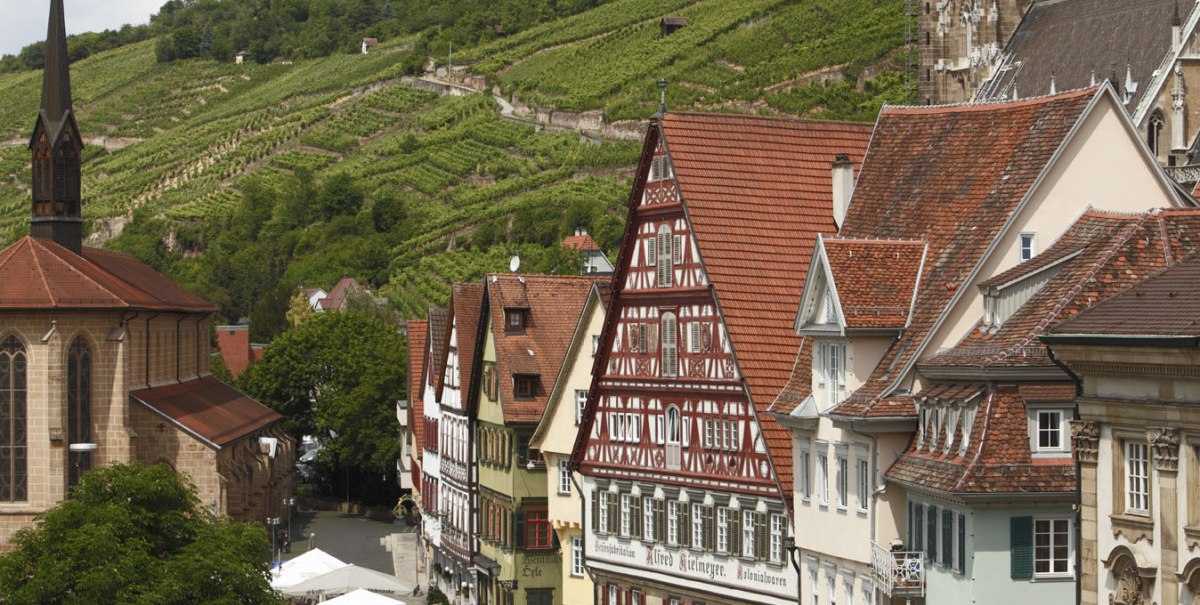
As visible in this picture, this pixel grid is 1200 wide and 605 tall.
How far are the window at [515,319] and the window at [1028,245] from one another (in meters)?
26.9

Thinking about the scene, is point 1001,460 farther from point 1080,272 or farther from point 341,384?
point 341,384

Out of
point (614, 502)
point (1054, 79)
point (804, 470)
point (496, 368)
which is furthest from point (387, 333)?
point (804, 470)

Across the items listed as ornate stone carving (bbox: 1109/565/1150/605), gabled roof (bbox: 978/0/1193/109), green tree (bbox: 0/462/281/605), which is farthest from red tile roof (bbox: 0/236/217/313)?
ornate stone carving (bbox: 1109/565/1150/605)

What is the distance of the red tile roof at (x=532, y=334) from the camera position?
188 feet

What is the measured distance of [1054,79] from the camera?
88688 mm

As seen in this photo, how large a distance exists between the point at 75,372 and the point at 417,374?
1499 cm

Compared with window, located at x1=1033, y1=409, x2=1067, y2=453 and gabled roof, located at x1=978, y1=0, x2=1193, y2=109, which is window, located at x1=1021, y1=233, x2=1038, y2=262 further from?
gabled roof, located at x1=978, y1=0, x2=1193, y2=109

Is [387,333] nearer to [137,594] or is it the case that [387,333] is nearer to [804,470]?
[137,594]

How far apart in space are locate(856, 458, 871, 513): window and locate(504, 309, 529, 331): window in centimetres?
2527

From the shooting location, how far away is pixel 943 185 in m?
35.9

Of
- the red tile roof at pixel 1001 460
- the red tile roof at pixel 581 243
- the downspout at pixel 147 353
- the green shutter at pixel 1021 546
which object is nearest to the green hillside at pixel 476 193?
the red tile roof at pixel 581 243

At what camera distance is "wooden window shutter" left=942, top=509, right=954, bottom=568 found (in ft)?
95.9

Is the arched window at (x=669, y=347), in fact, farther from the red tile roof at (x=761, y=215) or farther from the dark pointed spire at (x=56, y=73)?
the dark pointed spire at (x=56, y=73)

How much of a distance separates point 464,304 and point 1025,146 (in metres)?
32.8
